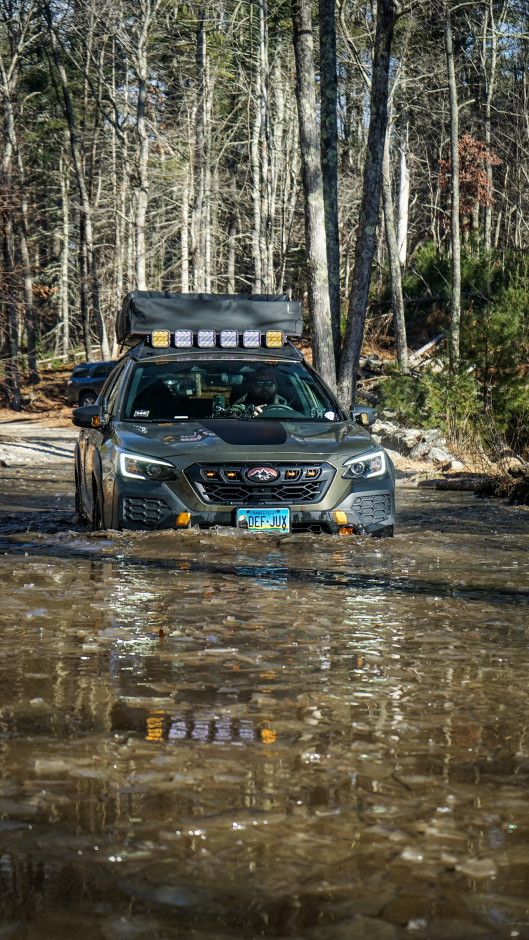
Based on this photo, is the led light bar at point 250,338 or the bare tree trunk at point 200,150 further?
the bare tree trunk at point 200,150

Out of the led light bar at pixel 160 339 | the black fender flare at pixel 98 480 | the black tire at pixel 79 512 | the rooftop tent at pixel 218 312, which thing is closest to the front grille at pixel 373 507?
the black fender flare at pixel 98 480

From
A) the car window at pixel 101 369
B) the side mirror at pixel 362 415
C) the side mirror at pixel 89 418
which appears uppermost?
the side mirror at pixel 89 418

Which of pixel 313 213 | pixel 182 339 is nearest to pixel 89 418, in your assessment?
pixel 182 339

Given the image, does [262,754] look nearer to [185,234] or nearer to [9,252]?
[9,252]

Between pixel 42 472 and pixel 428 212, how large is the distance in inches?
1809

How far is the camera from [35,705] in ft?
14.2

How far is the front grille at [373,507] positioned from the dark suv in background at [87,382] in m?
30.6

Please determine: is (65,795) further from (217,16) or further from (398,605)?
(217,16)

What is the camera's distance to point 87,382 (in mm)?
39438

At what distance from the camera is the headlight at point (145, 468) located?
8.30m

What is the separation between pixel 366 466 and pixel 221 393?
1621mm

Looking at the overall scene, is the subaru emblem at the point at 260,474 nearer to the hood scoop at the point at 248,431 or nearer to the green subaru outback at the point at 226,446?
the green subaru outback at the point at 226,446

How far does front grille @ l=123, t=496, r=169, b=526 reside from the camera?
8.25m

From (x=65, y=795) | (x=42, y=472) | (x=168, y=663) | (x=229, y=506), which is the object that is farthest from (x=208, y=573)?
(x=42, y=472)
